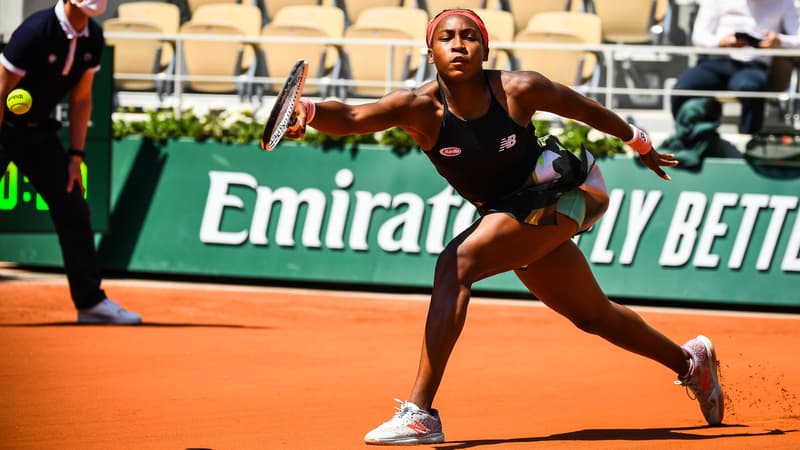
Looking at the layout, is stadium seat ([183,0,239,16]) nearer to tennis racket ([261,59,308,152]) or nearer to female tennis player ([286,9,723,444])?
female tennis player ([286,9,723,444])

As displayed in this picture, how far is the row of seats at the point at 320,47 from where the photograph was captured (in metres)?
13.8

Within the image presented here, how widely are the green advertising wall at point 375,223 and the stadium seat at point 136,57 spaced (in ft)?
7.76

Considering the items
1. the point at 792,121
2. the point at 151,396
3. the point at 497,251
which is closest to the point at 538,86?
the point at 497,251

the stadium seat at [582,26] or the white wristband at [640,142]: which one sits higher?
the white wristband at [640,142]

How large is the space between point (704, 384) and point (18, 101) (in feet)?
17.4

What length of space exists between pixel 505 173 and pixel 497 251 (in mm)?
367

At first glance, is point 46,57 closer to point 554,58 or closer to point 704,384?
point 704,384

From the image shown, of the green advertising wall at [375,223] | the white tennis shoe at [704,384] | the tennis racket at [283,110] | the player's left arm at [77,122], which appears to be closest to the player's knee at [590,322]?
the white tennis shoe at [704,384]

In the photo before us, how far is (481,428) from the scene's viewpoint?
5711 mm

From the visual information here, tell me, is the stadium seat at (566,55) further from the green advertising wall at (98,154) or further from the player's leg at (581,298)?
the player's leg at (581,298)

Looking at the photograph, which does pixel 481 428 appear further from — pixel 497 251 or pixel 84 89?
pixel 84 89

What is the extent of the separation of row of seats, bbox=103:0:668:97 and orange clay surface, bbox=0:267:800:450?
3557 millimetres

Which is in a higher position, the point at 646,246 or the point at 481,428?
the point at 481,428

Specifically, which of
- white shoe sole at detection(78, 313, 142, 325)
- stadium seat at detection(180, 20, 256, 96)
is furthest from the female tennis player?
stadium seat at detection(180, 20, 256, 96)
